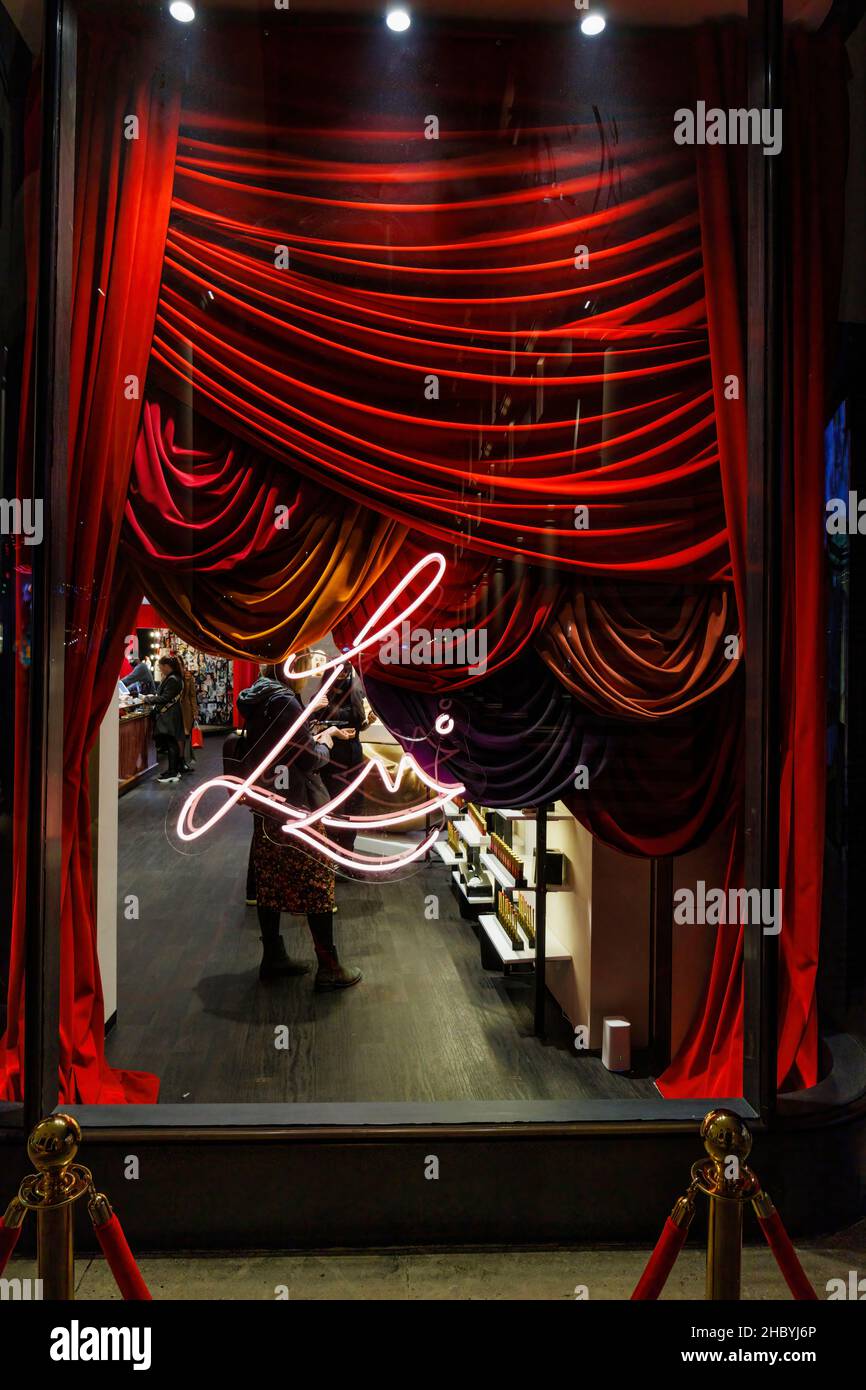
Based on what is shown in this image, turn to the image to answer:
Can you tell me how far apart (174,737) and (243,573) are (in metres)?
0.48

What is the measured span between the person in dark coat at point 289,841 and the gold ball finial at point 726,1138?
1.09 metres

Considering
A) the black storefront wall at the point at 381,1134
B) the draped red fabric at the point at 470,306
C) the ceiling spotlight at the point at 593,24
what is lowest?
the black storefront wall at the point at 381,1134

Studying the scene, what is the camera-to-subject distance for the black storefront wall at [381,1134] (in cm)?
193

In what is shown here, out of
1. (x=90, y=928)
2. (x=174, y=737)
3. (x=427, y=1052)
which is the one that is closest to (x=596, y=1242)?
(x=427, y=1052)

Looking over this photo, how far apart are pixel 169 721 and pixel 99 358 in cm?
94

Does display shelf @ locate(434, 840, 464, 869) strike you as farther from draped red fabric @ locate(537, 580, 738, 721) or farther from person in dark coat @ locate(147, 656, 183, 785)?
person in dark coat @ locate(147, 656, 183, 785)

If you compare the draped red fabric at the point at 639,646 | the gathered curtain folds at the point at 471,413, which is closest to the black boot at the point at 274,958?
the gathered curtain folds at the point at 471,413

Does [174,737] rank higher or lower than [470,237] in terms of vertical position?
lower

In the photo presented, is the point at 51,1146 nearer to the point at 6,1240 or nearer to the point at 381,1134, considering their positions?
the point at 6,1240

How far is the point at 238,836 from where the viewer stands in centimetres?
216

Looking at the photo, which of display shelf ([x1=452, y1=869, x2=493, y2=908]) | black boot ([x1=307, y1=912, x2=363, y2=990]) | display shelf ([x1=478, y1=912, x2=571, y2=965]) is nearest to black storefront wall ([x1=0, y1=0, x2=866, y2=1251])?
black boot ([x1=307, y1=912, x2=363, y2=990])

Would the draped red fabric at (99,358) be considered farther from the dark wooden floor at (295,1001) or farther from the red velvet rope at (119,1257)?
the red velvet rope at (119,1257)

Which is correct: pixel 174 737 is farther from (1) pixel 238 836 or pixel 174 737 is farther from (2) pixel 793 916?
(2) pixel 793 916

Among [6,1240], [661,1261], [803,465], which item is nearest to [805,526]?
[803,465]
